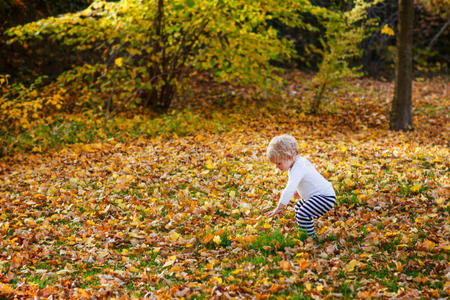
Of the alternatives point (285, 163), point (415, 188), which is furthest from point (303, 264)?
point (415, 188)

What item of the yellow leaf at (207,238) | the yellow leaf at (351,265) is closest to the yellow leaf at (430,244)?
the yellow leaf at (351,265)

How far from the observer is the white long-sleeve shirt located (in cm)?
427

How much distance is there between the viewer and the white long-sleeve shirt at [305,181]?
4273mm

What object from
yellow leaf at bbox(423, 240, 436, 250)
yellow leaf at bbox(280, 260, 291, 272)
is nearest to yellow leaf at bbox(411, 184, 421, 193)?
yellow leaf at bbox(423, 240, 436, 250)

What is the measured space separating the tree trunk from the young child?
668 cm

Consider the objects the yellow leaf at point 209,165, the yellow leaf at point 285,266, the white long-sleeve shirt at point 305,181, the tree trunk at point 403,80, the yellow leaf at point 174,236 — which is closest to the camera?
the yellow leaf at point 285,266

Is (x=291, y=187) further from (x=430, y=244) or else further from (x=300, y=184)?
(x=430, y=244)

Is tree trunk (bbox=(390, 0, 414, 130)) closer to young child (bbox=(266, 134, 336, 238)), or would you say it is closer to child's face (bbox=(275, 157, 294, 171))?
young child (bbox=(266, 134, 336, 238))

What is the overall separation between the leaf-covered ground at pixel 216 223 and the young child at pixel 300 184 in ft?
1.27

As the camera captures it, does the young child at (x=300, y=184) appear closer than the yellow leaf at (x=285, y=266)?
No

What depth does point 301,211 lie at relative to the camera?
14.5 ft

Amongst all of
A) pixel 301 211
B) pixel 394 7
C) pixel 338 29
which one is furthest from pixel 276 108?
pixel 394 7

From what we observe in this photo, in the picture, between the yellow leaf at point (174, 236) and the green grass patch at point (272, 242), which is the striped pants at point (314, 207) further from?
the yellow leaf at point (174, 236)

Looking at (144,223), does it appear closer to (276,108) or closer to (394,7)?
(276,108)
